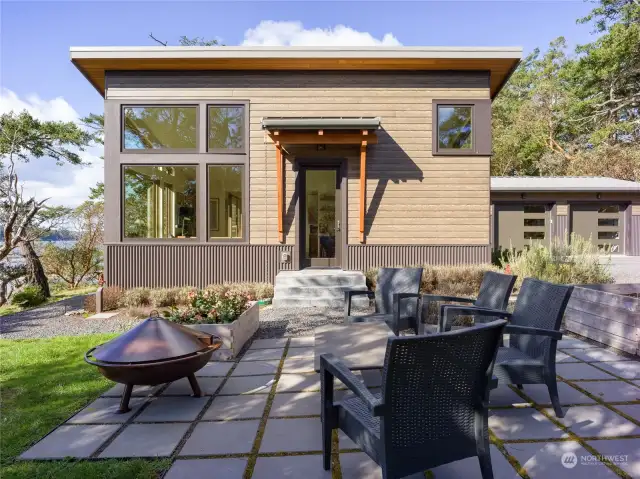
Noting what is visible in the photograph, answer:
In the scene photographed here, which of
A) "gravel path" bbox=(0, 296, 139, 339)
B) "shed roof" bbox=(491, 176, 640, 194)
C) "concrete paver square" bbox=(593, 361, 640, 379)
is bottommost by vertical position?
"gravel path" bbox=(0, 296, 139, 339)

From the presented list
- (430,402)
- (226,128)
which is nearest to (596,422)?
(430,402)

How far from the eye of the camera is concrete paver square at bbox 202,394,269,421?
8.31ft

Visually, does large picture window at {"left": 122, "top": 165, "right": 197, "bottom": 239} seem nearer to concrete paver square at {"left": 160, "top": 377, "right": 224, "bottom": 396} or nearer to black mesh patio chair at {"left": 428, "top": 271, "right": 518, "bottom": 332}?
concrete paver square at {"left": 160, "top": 377, "right": 224, "bottom": 396}

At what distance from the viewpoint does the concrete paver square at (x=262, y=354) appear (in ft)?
12.3

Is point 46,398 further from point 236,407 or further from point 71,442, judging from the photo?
point 236,407

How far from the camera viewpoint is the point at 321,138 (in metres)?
6.99

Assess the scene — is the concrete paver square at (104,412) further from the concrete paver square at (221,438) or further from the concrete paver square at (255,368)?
the concrete paver square at (255,368)

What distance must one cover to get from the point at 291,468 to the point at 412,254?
6039 millimetres

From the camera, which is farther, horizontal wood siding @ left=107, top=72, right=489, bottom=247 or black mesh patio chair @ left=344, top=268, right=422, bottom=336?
horizontal wood siding @ left=107, top=72, right=489, bottom=247

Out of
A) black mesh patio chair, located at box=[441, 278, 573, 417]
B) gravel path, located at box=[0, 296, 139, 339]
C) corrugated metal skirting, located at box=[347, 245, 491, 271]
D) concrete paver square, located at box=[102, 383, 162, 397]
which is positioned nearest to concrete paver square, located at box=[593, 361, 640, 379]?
black mesh patio chair, located at box=[441, 278, 573, 417]

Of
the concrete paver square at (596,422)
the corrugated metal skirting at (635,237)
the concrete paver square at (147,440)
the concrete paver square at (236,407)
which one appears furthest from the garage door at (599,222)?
the concrete paver square at (147,440)

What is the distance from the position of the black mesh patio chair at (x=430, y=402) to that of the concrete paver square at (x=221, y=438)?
0.86m

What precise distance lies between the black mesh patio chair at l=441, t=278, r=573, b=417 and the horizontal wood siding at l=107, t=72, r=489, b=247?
4.70 meters

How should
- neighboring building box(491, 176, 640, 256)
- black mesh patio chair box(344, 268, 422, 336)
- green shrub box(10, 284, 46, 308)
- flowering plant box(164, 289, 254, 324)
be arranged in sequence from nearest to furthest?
1. black mesh patio chair box(344, 268, 422, 336)
2. flowering plant box(164, 289, 254, 324)
3. green shrub box(10, 284, 46, 308)
4. neighboring building box(491, 176, 640, 256)
